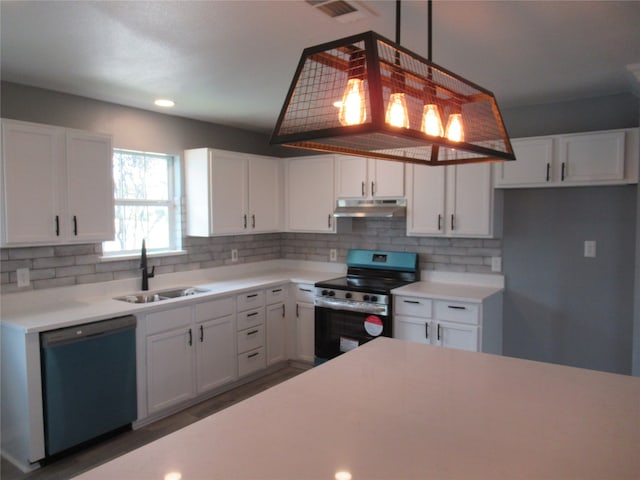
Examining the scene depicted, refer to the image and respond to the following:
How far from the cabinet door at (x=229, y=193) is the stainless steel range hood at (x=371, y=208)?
91 cm

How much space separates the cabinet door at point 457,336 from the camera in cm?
355

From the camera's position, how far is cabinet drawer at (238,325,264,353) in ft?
13.5

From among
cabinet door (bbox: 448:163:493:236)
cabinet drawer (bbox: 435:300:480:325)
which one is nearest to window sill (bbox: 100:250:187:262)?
cabinet drawer (bbox: 435:300:480:325)

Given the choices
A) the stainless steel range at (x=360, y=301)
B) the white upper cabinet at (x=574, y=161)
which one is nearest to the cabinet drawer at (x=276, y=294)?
the stainless steel range at (x=360, y=301)

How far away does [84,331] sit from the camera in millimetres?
2924

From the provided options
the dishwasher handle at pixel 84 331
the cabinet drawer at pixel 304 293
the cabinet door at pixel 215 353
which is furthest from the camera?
the cabinet drawer at pixel 304 293

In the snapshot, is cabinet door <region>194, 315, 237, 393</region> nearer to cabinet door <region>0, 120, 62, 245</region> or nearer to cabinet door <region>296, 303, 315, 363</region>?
cabinet door <region>296, 303, 315, 363</region>

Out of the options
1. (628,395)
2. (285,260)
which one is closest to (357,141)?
(628,395)

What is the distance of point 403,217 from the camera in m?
4.42

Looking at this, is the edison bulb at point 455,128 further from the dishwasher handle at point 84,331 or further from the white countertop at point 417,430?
the dishwasher handle at point 84,331

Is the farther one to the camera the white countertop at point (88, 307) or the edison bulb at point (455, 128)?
the white countertop at point (88, 307)

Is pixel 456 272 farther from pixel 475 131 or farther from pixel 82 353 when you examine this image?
pixel 82 353

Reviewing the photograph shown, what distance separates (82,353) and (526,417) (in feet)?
8.54

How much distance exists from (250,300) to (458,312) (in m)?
1.79
